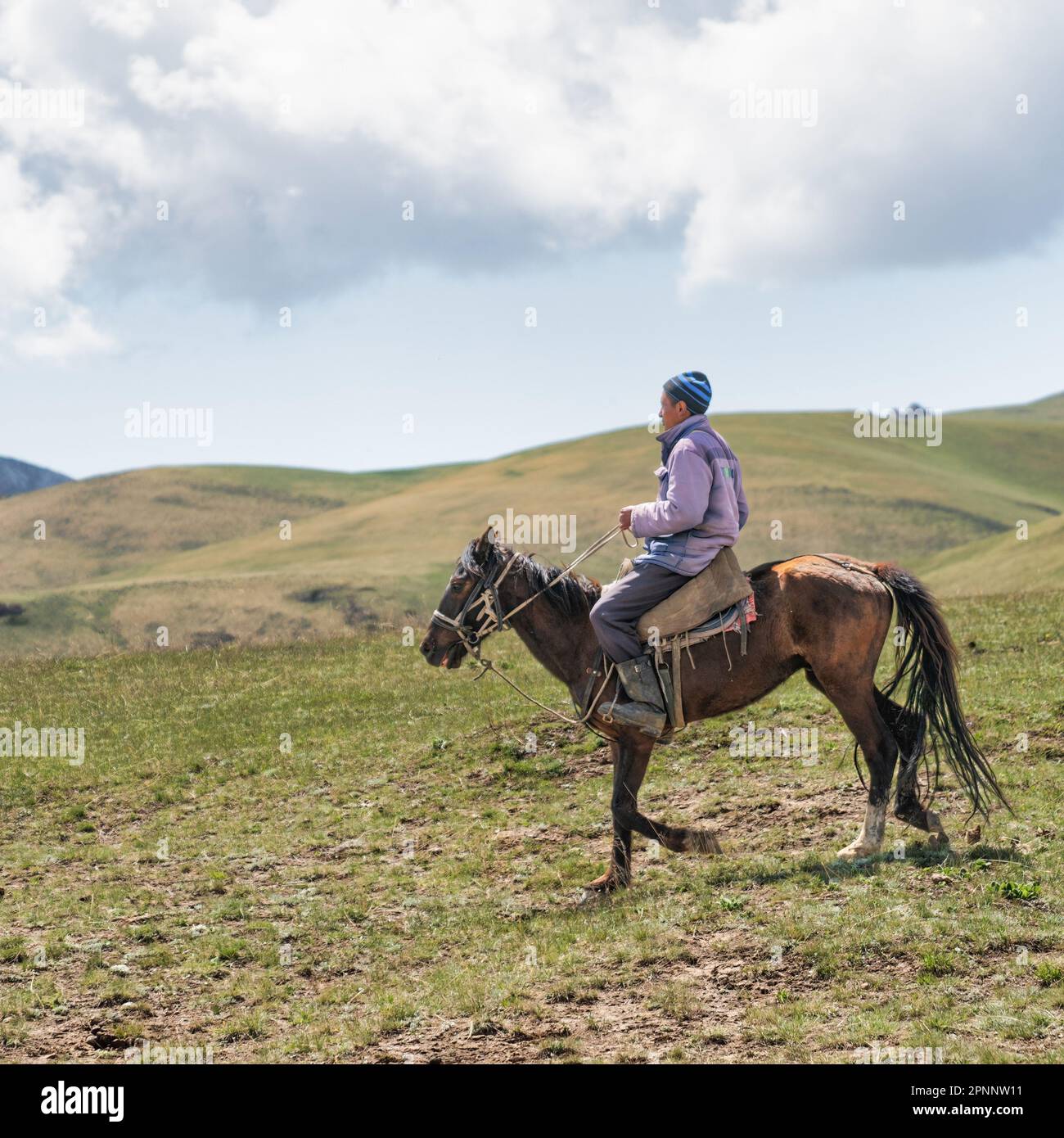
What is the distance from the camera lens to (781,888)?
33.7ft

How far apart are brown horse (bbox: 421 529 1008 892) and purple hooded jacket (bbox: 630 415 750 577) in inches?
33.0

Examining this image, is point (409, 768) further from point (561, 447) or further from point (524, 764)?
point (561, 447)

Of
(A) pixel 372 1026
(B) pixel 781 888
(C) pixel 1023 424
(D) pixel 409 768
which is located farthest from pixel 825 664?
(C) pixel 1023 424

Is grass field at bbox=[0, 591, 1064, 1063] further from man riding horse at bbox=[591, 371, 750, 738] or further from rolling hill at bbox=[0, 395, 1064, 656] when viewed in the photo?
rolling hill at bbox=[0, 395, 1064, 656]

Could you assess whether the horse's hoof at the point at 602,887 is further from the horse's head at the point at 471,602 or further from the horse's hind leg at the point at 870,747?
the horse's head at the point at 471,602

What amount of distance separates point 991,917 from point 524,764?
865 cm

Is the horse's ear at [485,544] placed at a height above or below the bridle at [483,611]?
above

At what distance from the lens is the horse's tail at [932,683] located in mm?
11000

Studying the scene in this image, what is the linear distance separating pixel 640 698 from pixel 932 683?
290 cm

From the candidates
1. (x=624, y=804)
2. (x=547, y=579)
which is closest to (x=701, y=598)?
(x=547, y=579)

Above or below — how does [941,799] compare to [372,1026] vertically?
above

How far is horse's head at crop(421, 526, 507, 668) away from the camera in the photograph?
11875 mm

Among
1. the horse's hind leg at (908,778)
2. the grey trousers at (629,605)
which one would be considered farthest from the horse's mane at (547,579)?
the horse's hind leg at (908,778)

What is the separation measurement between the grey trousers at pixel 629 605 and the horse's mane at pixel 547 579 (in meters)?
0.68
